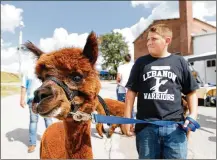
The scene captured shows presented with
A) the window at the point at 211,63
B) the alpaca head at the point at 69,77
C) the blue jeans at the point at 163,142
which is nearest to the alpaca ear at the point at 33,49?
the alpaca head at the point at 69,77

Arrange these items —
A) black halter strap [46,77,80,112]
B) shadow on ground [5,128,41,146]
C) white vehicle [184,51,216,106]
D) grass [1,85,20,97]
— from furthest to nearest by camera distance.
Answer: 1. grass [1,85,20,97]
2. white vehicle [184,51,216,106]
3. shadow on ground [5,128,41,146]
4. black halter strap [46,77,80,112]

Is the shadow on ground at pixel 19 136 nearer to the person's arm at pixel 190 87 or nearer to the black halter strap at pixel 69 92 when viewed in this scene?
the black halter strap at pixel 69 92

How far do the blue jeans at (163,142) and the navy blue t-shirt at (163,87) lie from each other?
0.08m

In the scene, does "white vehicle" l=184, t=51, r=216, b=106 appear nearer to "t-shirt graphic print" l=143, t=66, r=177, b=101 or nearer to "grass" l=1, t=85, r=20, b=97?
"t-shirt graphic print" l=143, t=66, r=177, b=101

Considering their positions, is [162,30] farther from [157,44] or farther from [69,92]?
[69,92]

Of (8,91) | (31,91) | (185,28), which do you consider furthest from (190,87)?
(185,28)

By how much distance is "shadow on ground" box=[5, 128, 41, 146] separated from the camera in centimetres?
562

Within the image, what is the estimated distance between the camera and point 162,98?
2.09 meters

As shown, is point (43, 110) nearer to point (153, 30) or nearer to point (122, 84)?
point (153, 30)

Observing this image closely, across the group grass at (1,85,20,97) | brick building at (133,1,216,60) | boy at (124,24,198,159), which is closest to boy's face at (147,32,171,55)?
boy at (124,24,198,159)

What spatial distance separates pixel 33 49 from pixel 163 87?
1099mm

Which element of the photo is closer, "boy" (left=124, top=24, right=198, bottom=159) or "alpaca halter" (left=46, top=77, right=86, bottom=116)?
"alpaca halter" (left=46, top=77, right=86, bottom=116)

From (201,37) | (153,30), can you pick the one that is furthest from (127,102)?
(201,37)

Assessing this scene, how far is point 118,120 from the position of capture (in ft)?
6.39
